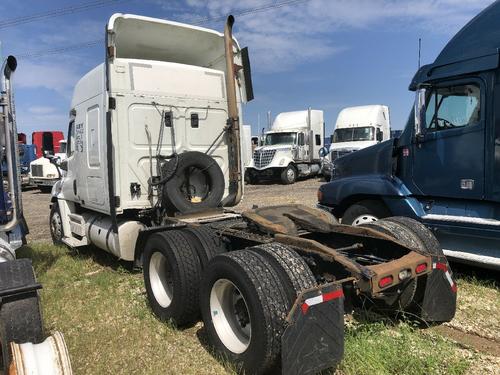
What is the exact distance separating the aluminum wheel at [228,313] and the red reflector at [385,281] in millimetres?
1051

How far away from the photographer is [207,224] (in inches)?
191

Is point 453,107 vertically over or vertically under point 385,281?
over

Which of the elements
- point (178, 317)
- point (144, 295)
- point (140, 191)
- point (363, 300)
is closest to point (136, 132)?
point (140, 191)

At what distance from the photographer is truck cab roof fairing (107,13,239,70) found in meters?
5.69

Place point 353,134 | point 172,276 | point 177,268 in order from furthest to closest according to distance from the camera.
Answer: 1. point 353,134
2. point 172,276
3. point 177,268

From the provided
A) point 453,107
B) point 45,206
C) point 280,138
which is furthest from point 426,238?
point 280,138

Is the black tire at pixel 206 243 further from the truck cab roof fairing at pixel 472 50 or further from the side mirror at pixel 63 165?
the side mirror at pixel 63 165

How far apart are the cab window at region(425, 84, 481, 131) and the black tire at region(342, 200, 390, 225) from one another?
123 cm

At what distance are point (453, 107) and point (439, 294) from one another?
276 cm

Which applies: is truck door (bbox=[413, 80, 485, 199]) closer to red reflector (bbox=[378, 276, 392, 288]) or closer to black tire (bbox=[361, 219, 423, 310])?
black tire (bbox=[361, 219, 423, 310])

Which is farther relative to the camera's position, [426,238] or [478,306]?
[478,306]

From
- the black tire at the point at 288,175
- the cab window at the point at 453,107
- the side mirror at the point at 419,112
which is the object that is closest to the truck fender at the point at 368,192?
the side mirror at the point at 419,112

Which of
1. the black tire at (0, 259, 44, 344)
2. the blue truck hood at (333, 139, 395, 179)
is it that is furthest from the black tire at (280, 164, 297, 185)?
the black tire at (0, 259, 44, 344)

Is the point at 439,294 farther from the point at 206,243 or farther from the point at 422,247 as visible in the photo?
the point at 206,243
